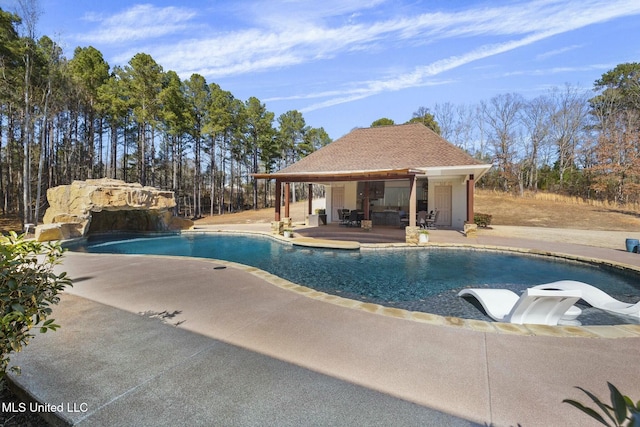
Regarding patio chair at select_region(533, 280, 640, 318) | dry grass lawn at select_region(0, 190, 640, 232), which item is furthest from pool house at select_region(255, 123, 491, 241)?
patio chair at select_region(533, 280, 640, 318)

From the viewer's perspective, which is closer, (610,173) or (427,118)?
(610,173)

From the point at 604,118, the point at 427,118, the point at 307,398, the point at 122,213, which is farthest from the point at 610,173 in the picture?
the point at 122,213

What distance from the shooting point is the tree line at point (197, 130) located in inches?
575

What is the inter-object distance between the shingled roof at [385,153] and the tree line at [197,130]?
12.3m

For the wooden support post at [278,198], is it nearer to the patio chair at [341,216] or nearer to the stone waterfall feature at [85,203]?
the patio chair at [341,216]

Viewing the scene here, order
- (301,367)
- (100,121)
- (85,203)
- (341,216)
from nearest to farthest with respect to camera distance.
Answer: (301,367), (85,203), (341,216), (100,121)

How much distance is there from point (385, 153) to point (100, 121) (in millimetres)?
22224

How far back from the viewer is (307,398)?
2104mm

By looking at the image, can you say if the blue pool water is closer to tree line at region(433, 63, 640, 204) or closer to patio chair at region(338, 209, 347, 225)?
patio chair at region(338, 209, 347, 225)

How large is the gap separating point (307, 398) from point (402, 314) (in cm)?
201

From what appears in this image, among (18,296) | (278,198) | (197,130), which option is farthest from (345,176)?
(197,130)

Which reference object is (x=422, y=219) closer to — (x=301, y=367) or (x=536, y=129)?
(x=301, y=367)

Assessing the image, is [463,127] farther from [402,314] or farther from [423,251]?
[402,314]

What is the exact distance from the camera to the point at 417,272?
24.2ft
